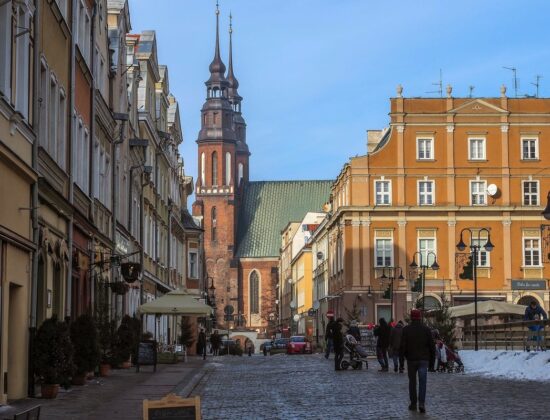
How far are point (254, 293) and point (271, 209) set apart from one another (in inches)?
511

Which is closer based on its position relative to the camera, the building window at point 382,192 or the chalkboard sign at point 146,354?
the chalkboard sign at point 146,354

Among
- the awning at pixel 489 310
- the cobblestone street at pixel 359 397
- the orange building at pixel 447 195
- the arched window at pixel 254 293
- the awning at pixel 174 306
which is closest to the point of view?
the cobblestone street at pixel 359 397

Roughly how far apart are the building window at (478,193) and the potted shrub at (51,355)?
56.5m

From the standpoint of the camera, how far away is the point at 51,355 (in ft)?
64.7

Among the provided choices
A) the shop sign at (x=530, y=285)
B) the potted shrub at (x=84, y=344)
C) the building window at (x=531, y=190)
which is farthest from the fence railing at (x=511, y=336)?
the building window at (x=531, y=190)

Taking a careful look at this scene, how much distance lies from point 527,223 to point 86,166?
49.4 metres

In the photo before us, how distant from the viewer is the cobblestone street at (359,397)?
1755 cm

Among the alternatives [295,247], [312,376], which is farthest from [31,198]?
[295,247]

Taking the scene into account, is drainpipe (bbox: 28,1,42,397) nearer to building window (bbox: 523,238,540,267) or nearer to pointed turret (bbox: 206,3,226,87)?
building window (bbox: 523,238,540,267)

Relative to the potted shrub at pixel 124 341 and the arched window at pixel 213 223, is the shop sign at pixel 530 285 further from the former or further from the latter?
the arched window at pixel 213 223

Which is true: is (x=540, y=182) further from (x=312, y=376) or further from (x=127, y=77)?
(x=312, y=376)

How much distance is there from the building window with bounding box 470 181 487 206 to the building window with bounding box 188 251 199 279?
727 inches

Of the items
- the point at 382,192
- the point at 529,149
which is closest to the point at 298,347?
the point at 382,192

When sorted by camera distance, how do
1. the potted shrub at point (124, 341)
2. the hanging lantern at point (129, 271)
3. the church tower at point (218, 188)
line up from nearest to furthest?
the hanging lantern at point (129, 271), the potted shrub at point (124, 341), the church tower at point (218, 188)
